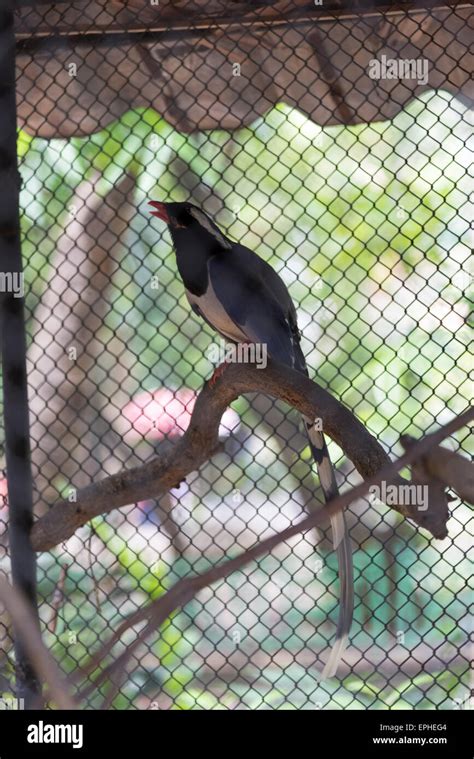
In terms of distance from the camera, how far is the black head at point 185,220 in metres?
1.87

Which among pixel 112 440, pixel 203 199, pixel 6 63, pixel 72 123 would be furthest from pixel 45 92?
pixel 112 440

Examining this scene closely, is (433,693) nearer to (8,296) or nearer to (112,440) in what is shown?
(112,440)

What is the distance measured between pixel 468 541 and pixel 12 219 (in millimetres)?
2334

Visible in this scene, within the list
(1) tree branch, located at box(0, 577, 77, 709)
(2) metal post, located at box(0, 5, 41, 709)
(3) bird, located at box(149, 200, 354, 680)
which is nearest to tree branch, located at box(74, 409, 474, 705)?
(1) tree branch, located at box(0, 577, 77, 709)

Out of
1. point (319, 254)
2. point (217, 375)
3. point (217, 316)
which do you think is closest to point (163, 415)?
point (319, 254)

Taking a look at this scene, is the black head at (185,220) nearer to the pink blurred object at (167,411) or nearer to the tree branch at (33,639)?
the pink blurred object at (167,411)

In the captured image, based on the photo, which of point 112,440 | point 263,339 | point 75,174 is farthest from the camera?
point 112,440

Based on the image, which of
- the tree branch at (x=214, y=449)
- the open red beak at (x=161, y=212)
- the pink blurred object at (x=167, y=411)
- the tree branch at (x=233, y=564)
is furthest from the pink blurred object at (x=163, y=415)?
the tree branch at (x=233, y=564)

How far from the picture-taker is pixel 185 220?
1899 mm

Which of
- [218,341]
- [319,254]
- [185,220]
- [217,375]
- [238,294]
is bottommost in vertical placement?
[217,375]

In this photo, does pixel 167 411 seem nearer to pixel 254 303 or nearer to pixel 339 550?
pixel 254 303

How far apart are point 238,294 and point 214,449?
0.38 m

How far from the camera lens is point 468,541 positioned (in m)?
3.45

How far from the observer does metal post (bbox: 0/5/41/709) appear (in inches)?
65.2
